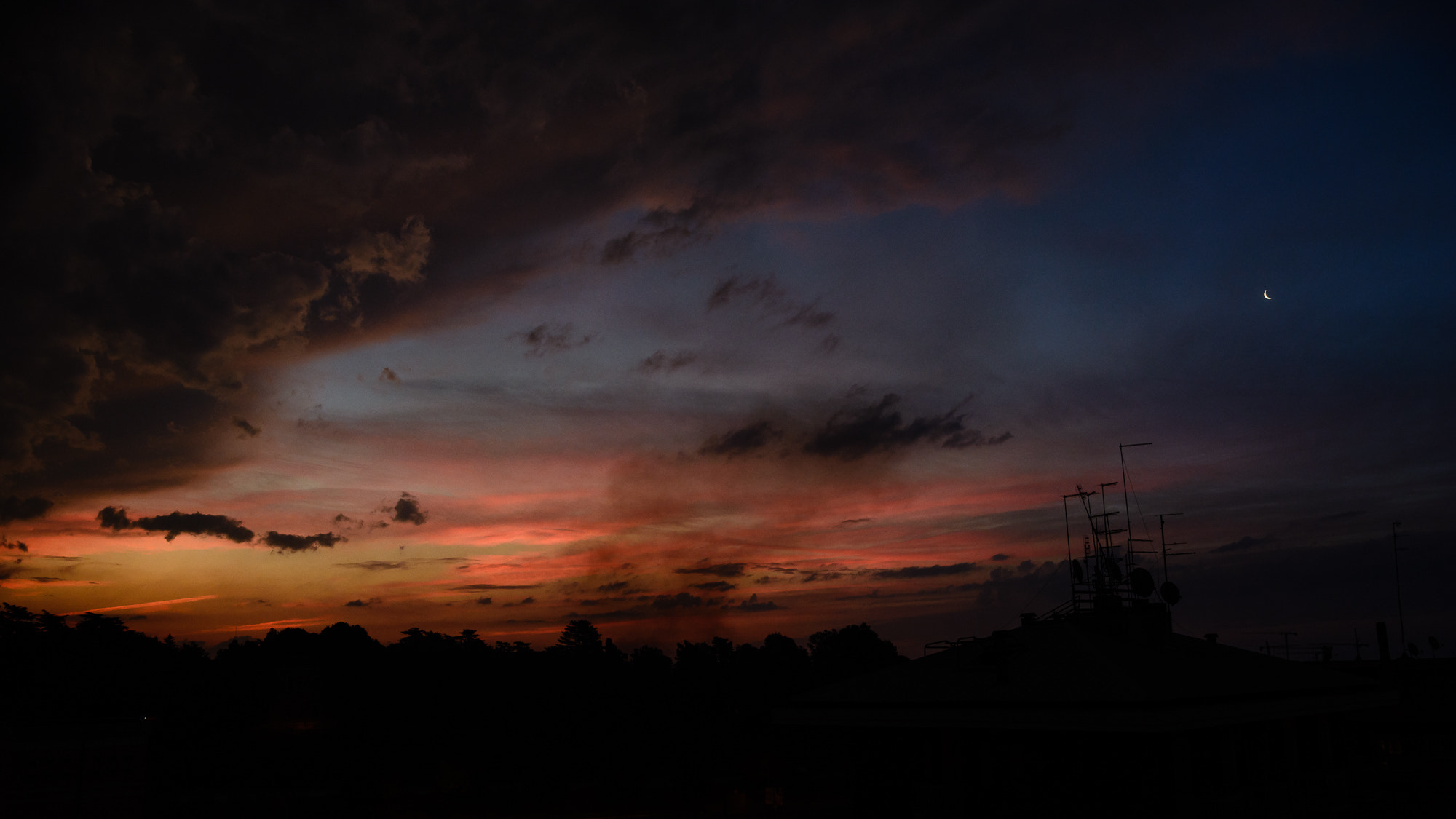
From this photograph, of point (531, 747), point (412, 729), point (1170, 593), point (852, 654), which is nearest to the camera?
point (1170, 593)

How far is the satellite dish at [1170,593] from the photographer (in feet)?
135

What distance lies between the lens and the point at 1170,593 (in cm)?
4138

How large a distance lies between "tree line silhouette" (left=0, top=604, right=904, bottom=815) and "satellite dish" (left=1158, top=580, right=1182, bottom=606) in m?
20.7

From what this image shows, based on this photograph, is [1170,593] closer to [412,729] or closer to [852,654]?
Result: [412,729]

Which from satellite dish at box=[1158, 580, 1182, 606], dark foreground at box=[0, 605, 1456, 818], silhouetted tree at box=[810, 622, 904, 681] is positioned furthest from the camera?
silhouetted tree at box=[810, 622, 904, 681]

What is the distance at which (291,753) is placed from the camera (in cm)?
5675

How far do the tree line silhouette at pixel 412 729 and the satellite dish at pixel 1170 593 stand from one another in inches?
814

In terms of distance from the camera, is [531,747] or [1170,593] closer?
[1170,593]

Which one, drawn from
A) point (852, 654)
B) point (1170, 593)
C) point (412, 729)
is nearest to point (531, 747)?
point (412, 729)

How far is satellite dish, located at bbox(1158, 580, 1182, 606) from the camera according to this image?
41031 millimetres

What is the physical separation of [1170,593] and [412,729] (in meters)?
51.1

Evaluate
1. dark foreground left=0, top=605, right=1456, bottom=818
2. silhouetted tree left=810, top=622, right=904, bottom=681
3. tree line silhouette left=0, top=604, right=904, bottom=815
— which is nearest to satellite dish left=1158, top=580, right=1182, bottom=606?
dark foreground left=0, top=605, right=1456, bottom=818

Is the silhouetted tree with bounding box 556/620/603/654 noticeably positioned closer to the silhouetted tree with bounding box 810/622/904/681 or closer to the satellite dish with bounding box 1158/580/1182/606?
the silhouetted tree with bounding box 810/622/904/681

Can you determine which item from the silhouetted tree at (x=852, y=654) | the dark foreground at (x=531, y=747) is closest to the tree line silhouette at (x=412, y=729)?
the dark foreground at (x=531, y=747)
